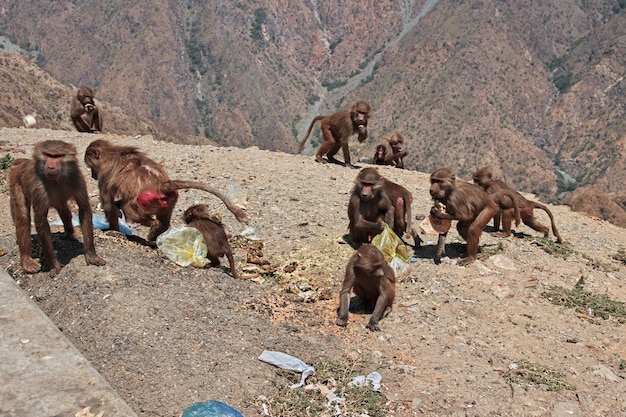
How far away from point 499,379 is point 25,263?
4.85m

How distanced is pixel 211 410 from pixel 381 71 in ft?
473

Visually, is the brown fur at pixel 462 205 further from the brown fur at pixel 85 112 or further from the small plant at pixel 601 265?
the brown fur at pixel 85 112

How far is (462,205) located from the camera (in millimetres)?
8695

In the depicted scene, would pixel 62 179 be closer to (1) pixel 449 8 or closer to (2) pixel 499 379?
(2) pixel 499 379

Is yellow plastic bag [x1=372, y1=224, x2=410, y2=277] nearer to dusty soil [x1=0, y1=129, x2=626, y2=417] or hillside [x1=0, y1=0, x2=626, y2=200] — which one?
dusty soil [x1=0, y1=129, x2=626, y2=417]

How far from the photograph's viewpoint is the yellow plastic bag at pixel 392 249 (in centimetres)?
843

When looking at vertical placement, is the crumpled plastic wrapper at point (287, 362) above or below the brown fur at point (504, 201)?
below

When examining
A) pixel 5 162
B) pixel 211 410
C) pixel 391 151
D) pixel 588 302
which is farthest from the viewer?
pixel 391 151

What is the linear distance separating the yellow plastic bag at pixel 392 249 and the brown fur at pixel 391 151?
721 centimetres

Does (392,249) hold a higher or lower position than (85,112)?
lower

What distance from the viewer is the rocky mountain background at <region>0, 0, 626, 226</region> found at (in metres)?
104

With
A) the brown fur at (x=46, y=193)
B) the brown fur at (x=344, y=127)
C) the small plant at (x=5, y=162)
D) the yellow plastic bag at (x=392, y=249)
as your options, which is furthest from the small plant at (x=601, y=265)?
the small plant at (x=5, y=162)

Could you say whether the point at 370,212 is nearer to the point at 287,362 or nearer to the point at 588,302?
the point at 588,302

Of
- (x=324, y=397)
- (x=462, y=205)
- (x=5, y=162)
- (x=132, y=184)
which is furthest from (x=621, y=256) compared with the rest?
(x=5, y=162)
